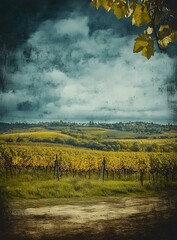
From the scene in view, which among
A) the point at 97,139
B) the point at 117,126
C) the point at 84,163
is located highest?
the point at 117,126

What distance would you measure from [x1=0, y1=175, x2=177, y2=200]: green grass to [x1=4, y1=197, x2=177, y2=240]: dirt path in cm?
13

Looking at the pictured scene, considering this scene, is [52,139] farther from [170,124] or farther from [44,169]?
[170,124]

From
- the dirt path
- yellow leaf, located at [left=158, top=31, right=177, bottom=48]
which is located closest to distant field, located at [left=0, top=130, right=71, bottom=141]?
the dirt path

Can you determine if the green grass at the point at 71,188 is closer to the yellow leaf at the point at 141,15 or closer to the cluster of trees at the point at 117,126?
the cluster of trees at the point at 117,126

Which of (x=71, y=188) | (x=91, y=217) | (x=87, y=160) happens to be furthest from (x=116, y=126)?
(x=91, y=217)

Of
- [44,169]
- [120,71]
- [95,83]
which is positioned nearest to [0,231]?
[44,169]

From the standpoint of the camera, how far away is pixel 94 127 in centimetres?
670

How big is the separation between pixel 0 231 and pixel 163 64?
3891mm

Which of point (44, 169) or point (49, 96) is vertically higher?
point (49, 96)

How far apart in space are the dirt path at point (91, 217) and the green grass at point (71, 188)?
135 millimetres

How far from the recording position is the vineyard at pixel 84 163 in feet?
23.5

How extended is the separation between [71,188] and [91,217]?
2.98ft

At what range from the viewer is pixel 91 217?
20.7ft

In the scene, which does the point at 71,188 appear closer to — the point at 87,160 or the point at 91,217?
the point at 87,160
